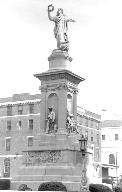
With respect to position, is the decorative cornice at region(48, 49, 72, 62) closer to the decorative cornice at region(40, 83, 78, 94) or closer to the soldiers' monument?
the soldiers' monument

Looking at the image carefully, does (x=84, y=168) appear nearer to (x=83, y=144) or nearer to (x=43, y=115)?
(x=83, y=144)

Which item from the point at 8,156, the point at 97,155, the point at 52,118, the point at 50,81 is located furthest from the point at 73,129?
the point at 97,155

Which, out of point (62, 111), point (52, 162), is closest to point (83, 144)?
point (52, 162)

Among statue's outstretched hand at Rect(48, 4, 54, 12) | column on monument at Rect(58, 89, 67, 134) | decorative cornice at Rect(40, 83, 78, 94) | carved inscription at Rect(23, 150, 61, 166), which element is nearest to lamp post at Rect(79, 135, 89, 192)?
carved inscription at Rect(23, 150, 61, 166)

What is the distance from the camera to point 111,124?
96875 millimetres

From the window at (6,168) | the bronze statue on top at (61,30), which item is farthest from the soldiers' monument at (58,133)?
the window at (6,168)

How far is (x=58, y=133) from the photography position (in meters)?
31.6

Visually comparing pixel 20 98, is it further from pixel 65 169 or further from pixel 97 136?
pixel 65 169

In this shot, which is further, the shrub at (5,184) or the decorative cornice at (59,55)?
the decorative cornice at (59,55)

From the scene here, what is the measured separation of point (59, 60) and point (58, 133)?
5590 mm

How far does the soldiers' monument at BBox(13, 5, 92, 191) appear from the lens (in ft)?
97.8

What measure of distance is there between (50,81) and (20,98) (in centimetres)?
4215

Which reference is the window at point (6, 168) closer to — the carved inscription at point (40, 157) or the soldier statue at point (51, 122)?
the carved inscription at point (40, 157)

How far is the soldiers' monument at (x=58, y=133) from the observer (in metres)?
29.8
